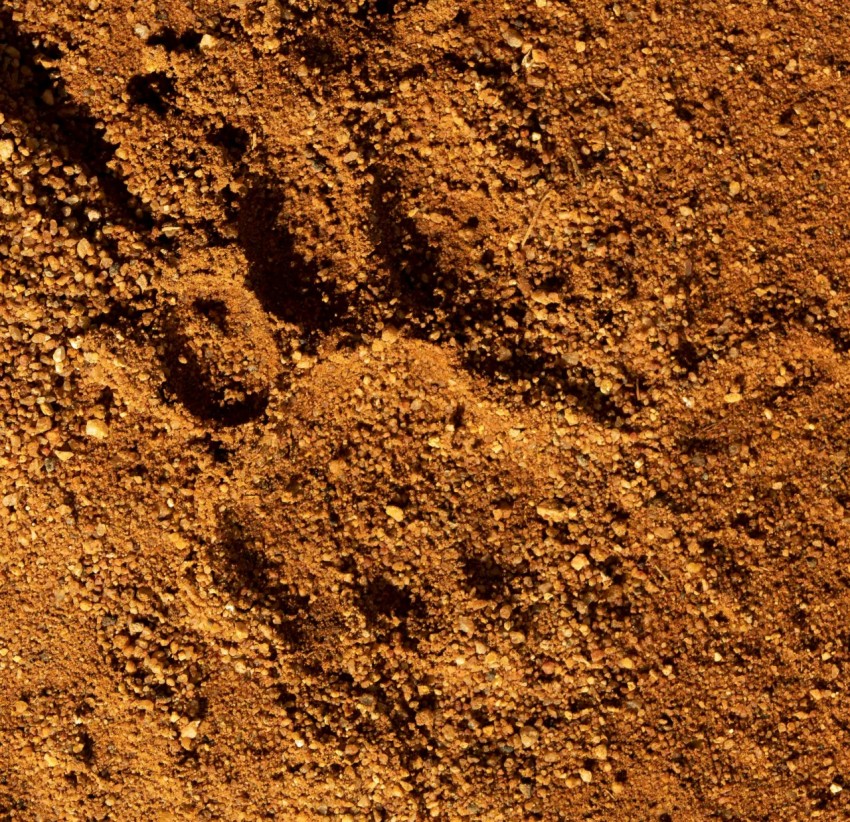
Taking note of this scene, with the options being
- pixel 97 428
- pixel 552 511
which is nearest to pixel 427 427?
pixel 552 511

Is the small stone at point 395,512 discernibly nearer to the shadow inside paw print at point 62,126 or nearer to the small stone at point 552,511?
the small stone at point 552,511

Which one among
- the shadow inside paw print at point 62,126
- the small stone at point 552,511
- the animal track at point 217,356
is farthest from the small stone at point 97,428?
the small stone at point 552,511

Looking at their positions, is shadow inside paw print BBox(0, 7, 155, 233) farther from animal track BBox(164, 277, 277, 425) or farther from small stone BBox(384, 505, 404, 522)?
small stone BBox(384, 505, 404, 522)

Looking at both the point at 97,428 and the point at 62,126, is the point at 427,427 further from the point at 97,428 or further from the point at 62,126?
the point at 62,126

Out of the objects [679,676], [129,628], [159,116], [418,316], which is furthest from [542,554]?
[159,116]

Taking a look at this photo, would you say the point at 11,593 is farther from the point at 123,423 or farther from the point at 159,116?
the point at 159,116

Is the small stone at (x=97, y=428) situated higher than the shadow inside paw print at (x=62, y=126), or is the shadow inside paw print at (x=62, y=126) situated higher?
the shadow inside paw print at (x=62, y=126)
